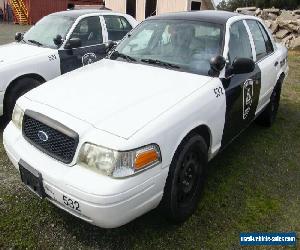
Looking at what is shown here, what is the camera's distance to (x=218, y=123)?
3.57 meters

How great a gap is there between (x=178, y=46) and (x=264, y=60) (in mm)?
1507

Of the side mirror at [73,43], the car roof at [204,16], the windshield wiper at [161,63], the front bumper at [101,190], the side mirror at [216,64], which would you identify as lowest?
the front bumper at [101,190]

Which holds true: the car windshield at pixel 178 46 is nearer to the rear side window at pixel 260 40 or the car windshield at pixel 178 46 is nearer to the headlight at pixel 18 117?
the rear side window at pixel 260 40

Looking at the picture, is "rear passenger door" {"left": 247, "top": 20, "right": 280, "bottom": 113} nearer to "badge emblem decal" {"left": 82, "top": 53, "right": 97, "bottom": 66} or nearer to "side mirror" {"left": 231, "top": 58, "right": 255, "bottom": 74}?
"side mirror" {"left": 231, "top": 58, "right": 255, "bottom": 74}

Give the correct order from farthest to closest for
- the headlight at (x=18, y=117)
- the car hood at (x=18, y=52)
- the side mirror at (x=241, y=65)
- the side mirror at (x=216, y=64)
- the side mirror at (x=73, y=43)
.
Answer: the side mirror at (x=73, y=43) → the car hood at (x=18, y=52) → the side mirror at (x=241, y=65) → the side mirror at (x=216, y=64) → the headlight at (x=18, y=117)

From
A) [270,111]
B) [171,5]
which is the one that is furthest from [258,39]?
[171,5]

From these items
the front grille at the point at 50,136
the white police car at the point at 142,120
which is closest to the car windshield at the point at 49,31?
the white police car at the point at 142,120

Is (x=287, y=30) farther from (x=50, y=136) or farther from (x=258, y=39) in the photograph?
(x=50, y=136)

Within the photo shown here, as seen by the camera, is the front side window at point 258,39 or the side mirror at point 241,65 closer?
the side mirror at point 241,65

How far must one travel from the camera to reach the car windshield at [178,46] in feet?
12.4

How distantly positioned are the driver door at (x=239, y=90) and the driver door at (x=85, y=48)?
2.87 m

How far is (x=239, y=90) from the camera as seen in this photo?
3.91m

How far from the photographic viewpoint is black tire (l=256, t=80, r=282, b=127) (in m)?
5.60

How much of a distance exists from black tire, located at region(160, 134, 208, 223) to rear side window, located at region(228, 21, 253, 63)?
1.20m
